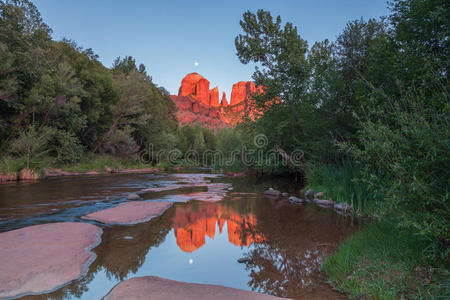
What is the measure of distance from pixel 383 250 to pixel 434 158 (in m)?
1.60

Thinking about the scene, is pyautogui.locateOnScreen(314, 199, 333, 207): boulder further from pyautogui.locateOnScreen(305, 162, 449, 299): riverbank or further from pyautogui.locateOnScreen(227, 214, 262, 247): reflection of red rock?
pyautogui.locateOnScreen(305, 162, 449, 299): riverbank

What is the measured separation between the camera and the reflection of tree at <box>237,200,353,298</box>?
312 cm

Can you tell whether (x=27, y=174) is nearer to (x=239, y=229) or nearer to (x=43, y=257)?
(x=43, y=257)

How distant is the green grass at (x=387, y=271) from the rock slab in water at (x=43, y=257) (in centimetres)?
348

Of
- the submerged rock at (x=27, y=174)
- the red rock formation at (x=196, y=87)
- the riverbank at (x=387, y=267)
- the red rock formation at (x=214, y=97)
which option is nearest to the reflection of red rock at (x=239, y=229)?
the riverbank at (x=387, y=267)

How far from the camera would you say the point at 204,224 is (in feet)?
20.2

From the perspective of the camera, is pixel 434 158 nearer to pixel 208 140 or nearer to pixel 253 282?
pixel 253 282

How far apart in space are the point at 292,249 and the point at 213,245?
1.55 m

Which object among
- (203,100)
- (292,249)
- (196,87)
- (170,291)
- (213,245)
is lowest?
(213,245)

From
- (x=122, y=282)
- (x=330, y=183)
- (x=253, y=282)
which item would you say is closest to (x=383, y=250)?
(x=253, y=282)

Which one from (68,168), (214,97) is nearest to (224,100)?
(214,97)

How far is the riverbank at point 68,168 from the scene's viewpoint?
1540 centimetres

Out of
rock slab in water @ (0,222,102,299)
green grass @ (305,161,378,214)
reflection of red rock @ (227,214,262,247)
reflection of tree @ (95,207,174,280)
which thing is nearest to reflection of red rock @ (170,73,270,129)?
green grass @ (305,161,378,214)

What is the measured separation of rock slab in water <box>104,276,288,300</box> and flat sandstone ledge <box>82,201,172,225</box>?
3.22m
